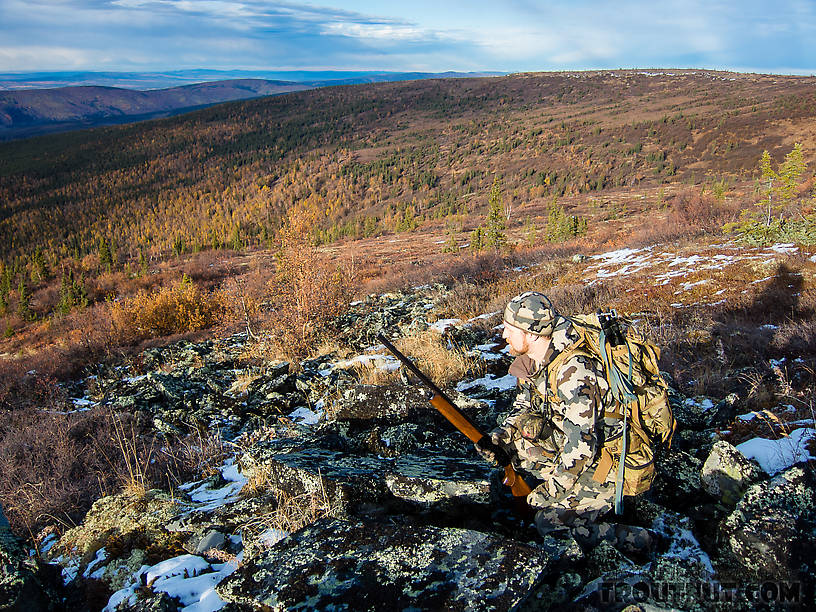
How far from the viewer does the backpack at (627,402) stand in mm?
2617

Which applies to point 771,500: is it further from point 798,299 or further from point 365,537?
point 798,299

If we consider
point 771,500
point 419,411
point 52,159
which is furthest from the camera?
point 52,159

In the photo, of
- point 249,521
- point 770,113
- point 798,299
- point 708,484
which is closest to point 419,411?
point 249,521

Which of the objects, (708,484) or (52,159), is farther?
(52,159)

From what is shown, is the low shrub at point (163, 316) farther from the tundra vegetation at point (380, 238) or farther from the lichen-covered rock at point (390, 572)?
the lichen-covered rock at point (390, 572)

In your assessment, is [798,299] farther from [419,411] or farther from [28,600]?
[28,600]

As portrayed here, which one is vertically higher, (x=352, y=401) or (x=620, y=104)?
(x=620, y=104)

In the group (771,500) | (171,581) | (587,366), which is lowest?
(171,581)

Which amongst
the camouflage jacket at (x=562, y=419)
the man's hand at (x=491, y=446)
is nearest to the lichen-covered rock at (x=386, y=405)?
the man's hand at (x=491, y=446)

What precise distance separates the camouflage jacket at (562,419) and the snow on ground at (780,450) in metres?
1.20

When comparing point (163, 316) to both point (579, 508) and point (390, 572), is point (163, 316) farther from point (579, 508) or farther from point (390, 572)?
point (579, 508)

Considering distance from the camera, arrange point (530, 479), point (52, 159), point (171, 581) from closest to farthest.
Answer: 1. point (171, 581)
2. point (530, 479)
3. point (52, 159)

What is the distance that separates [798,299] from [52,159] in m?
154

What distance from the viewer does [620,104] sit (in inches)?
3543
